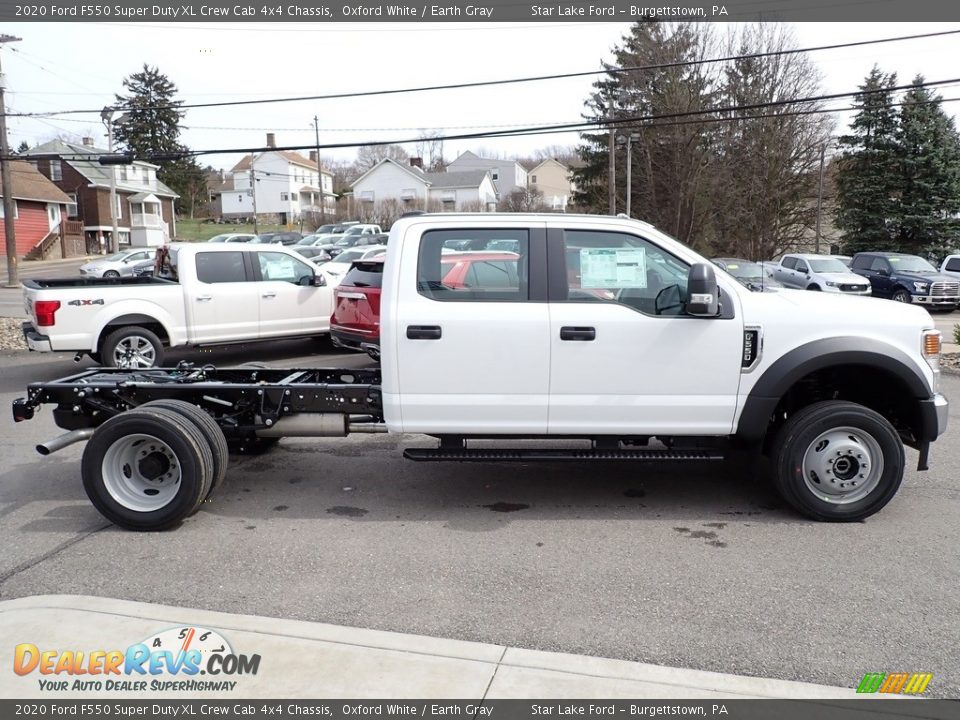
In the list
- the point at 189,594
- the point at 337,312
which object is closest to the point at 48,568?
the point at 189,594

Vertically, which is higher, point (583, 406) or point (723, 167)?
point (723, 167)

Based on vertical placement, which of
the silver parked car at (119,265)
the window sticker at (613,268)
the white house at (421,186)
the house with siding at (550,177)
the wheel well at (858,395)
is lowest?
the wheel well at (858,395)

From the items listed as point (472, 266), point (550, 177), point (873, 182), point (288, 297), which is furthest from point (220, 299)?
point (550, 177)

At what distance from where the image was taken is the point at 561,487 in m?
6.32

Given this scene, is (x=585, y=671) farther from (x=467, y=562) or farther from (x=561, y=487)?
(x=561, y=487)

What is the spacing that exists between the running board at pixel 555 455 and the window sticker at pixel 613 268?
3.89 feet

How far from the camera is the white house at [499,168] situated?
91000 millimetres

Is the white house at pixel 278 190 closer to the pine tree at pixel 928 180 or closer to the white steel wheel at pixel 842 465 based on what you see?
the pine tree at pixel 928 180

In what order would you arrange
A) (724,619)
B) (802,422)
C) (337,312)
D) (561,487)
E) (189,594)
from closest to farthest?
(724,619) < (189,594) < (802,422) < (561,487) < (337,312)

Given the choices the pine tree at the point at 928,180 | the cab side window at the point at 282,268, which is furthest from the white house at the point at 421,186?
the cab side window at the point at 282,268

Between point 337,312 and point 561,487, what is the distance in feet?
17.7

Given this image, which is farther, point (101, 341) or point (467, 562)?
point (101, 341)

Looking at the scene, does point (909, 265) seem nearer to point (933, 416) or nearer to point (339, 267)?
point (339, 267)

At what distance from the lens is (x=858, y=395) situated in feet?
19.3
